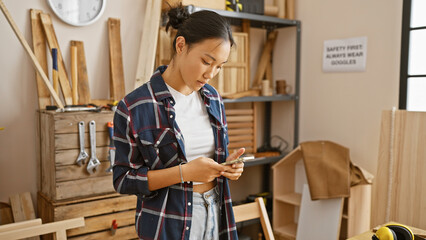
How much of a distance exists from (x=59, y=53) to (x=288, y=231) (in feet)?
6.40

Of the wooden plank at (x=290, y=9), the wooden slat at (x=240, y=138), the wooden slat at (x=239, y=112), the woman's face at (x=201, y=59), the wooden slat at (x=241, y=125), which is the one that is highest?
the wooden plank at (x=290, y=9)

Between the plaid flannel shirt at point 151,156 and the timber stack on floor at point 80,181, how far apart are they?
92 cm

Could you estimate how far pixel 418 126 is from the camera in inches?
86.9

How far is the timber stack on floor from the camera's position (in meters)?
2.12

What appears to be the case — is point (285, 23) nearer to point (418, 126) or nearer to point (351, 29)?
point (351, 29)

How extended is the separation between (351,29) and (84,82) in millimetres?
1802

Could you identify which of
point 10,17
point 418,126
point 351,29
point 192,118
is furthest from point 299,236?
point 10,17

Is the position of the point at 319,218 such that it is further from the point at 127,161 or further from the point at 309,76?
the point at 127,161

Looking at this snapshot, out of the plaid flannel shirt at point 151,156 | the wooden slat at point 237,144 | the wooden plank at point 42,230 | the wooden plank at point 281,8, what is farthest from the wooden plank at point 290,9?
the wooden plank at point 42,230

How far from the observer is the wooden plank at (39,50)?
2316mm

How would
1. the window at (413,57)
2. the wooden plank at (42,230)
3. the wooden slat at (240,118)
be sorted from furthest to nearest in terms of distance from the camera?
the wooden slat at (240,118), the window at (413,57), the wooden plank at (42,230)

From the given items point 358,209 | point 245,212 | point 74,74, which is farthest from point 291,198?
point 74,74

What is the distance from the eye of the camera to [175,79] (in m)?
1.38

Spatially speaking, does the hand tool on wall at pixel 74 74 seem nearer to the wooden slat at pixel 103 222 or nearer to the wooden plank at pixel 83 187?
the wooden plank at pixel 83 187
